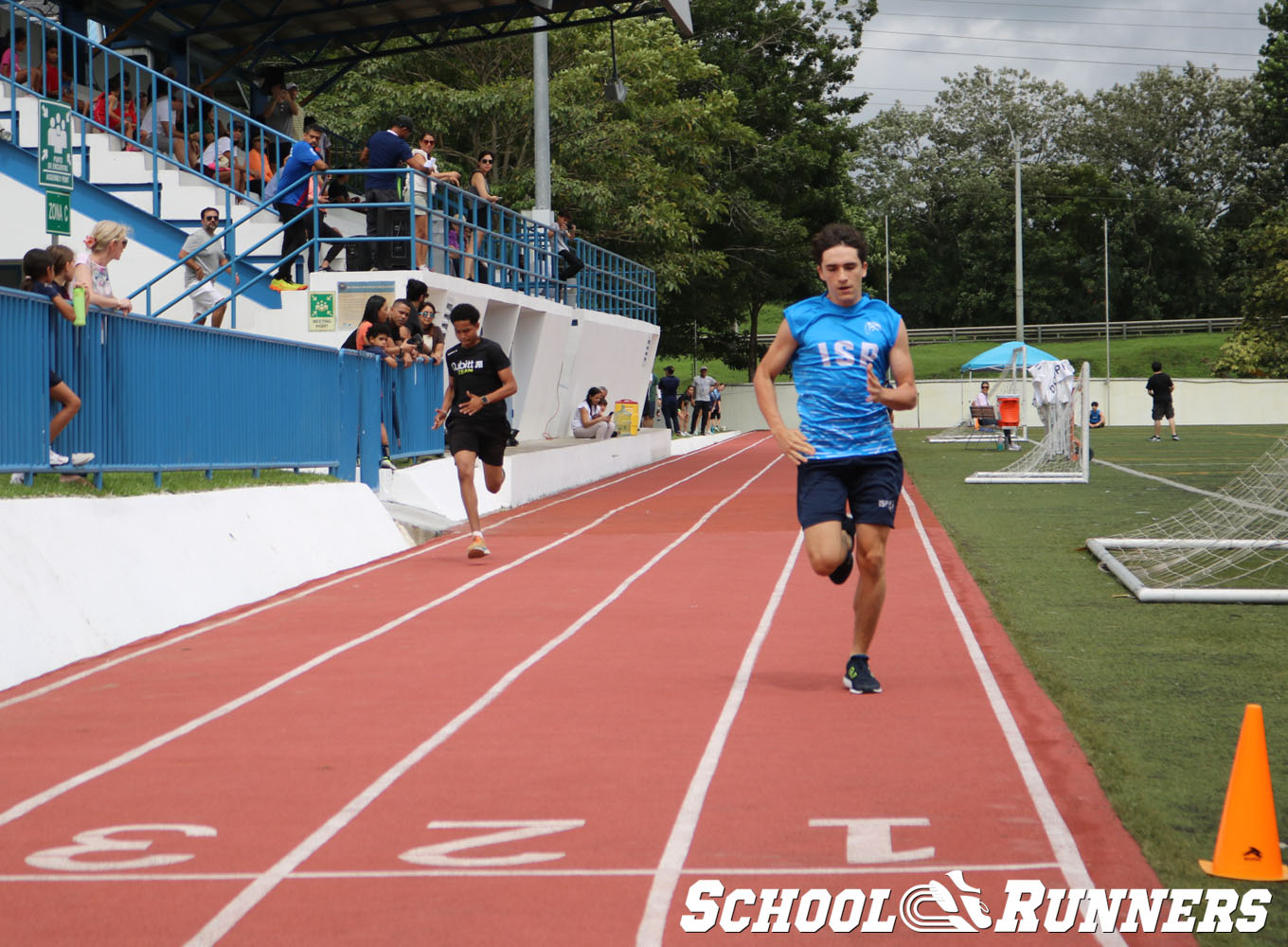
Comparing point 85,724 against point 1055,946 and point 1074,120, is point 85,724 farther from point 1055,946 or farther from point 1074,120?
point 1074,120

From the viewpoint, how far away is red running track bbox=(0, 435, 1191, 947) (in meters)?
4.46

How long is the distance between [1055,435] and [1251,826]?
22.4 metres

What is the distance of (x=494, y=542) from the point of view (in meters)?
15.2

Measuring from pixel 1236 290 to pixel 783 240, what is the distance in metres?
38.9

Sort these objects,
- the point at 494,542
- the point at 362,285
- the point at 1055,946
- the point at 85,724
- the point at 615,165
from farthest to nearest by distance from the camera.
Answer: the point at 615,165
the point at 362,285
the point at 494,542
the point at 85,724
the point at 1055,946

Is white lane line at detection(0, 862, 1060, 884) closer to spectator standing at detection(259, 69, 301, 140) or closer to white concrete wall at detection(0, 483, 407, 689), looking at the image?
white concrete wall at detection(0, 483, 407, 689)

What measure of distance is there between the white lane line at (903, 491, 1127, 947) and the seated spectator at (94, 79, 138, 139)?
1503 centimetres

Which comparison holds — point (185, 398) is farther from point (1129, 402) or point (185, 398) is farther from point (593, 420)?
point (1129, 402)

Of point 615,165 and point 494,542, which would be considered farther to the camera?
point 615,165

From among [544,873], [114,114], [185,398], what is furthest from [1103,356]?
[544,873]

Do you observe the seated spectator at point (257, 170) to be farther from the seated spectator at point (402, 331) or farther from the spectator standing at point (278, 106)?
the seated spectator at point (402, 331)

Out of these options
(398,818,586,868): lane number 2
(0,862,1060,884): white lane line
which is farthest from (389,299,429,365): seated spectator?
(0,862,1060,884): white lane line


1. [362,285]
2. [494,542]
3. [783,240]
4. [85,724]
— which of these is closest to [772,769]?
[85,724]

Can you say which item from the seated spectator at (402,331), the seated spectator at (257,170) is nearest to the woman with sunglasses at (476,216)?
the seated spectator at (257,170)
